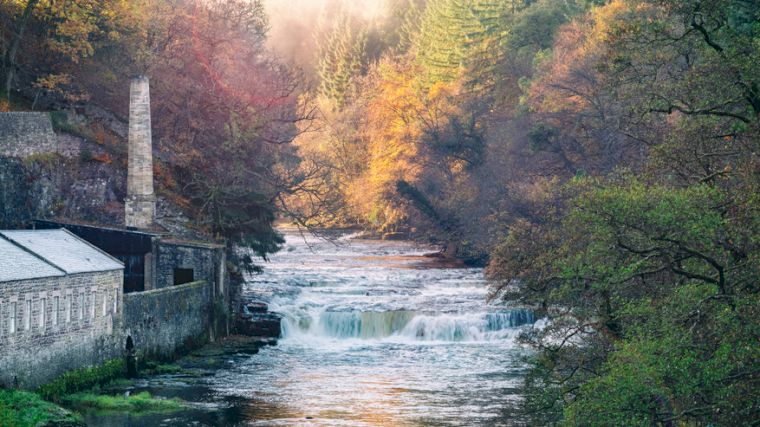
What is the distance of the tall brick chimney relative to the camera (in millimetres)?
51281

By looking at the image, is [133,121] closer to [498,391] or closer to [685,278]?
[498,391]

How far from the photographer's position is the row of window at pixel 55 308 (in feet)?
108

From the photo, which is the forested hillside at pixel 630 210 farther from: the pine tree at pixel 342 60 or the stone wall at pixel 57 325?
the pine tree at pixel 342 60

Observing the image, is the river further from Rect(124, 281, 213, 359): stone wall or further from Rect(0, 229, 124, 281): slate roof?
Rect(0, 229, 124, 281): slate roof

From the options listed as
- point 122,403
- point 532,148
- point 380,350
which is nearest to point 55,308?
point 122,403

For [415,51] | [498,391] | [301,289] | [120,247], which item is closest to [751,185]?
[498,391]

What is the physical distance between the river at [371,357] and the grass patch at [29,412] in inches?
64.5

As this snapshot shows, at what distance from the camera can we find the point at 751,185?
22.5 m

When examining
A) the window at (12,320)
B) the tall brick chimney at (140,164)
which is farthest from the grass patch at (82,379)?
the tall brick chimney at (140,164)

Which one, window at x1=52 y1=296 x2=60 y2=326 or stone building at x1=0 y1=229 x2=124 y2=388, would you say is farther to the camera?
window at x1=52 y1=296 x2=60 y2=326

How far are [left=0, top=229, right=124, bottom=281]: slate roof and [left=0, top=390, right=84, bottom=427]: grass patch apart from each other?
318cm

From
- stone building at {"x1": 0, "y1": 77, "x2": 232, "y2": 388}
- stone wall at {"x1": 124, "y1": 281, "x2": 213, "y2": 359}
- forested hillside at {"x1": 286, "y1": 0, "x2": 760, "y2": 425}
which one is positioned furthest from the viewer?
stone wall at {"x1": 124, "y1": 281, "x2": 213, "y2": 359}

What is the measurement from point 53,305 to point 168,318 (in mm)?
8719

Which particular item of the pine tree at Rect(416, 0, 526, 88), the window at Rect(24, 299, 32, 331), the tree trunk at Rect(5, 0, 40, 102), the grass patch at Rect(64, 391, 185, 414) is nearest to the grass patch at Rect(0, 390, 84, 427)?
the window at Rect(24, 299, 32, 331)
